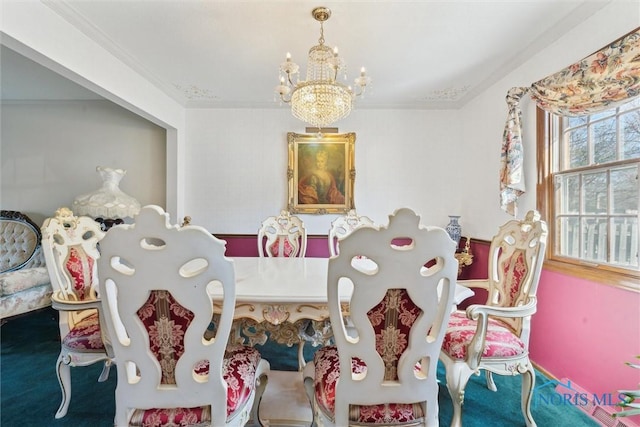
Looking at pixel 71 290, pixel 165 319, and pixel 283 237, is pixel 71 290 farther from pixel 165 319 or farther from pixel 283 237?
pixel 283 237

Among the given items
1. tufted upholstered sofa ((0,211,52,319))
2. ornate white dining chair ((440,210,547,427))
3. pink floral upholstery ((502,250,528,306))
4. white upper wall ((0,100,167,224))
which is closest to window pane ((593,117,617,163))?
ornate white dining chair ((440,210,547,427))

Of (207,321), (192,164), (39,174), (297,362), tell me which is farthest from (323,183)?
(39,174)

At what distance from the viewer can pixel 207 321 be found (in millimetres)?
915

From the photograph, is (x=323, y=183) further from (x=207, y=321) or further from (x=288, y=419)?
(x=207, y=321)

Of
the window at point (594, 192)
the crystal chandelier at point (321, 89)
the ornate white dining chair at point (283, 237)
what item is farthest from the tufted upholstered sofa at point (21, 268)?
the window at point (594, 192)

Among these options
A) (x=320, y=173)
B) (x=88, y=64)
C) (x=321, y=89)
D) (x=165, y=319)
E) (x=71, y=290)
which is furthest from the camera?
(x=320, y=173)

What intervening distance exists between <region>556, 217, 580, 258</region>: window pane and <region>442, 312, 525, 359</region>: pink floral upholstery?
3.27 ft

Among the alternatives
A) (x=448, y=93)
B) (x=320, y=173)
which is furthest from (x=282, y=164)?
(x=448, y=93)

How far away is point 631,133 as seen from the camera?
1.67 meters

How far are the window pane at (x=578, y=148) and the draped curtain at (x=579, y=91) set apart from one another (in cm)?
27

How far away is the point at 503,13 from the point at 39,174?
17.1ft

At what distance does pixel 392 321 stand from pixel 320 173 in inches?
106

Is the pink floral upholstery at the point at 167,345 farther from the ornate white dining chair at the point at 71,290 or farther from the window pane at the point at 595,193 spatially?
the window pane at the point at 595,193

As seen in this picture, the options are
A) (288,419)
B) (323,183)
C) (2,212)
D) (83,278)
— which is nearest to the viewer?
(288,419)
